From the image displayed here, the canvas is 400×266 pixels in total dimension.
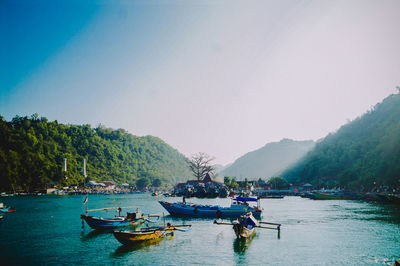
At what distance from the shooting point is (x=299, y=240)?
30969mm

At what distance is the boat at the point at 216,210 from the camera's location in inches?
1871

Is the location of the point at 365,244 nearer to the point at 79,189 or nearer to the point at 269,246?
the point at 269,246

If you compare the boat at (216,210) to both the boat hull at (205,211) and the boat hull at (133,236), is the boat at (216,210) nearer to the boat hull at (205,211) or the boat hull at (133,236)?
the boat hull at (205,211)

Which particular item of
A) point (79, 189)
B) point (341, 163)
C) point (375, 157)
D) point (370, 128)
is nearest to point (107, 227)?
point (375, 157)

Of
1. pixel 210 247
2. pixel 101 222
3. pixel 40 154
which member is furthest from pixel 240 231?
pixel 40 154

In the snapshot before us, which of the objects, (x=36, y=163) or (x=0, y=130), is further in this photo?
(x=36, y=163)

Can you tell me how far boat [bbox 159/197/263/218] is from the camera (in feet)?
156

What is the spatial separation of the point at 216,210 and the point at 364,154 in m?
118

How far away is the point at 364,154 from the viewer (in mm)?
137250

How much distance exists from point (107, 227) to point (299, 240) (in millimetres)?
22770

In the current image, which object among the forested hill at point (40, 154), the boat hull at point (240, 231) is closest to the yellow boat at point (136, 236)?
the boat hull at point (240, 231)

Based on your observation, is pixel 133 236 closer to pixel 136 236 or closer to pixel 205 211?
pixel 136 236

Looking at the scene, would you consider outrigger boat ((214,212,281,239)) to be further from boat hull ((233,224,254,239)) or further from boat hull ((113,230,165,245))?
boat hull ((113,230,165,245))

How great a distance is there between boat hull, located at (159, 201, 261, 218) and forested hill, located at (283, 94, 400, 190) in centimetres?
7637
